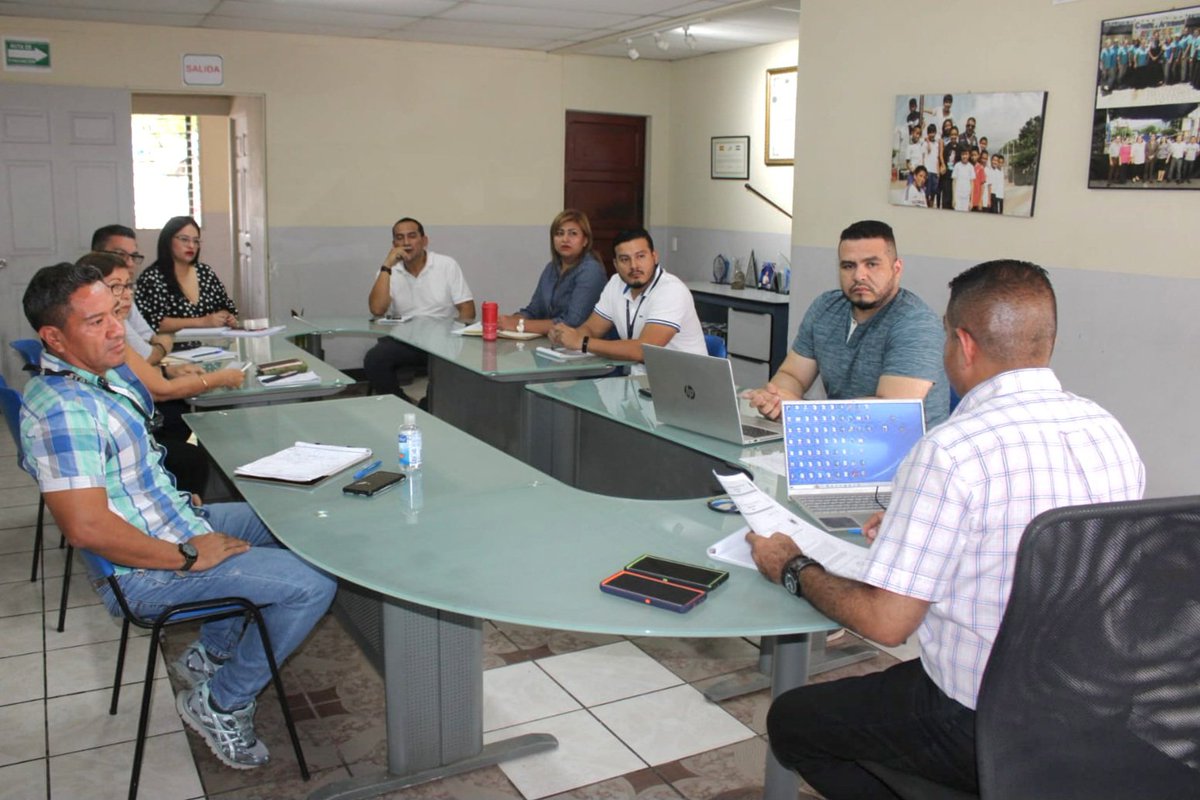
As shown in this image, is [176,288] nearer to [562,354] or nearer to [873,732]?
[562,354]

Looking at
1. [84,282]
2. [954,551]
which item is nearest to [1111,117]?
[954,551]

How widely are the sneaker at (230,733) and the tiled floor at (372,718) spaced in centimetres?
4

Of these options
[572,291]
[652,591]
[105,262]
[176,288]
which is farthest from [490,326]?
[652,591]

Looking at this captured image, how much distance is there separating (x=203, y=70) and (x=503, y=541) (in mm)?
6004

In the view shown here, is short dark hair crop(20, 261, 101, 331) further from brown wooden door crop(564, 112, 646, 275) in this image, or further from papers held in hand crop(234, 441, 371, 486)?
brown wooden door crop(564, 112, 646, 275)

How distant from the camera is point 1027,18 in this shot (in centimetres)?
449

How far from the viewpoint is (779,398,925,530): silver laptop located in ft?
8.22

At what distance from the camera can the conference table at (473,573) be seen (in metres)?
1.88

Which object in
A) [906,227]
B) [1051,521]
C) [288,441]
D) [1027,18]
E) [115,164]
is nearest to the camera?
[1051,521]

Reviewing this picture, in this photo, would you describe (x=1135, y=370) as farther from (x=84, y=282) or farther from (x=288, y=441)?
(x=84, y=282)

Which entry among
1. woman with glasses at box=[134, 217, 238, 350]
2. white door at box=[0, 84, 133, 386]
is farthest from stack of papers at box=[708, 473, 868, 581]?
white door at box=[0, 84, 133, 386]

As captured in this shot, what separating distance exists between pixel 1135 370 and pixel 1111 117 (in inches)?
40.7

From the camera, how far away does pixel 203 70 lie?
7.04 meters

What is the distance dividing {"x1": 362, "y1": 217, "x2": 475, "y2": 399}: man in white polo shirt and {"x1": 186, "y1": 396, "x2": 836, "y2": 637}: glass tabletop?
9.51 ft
